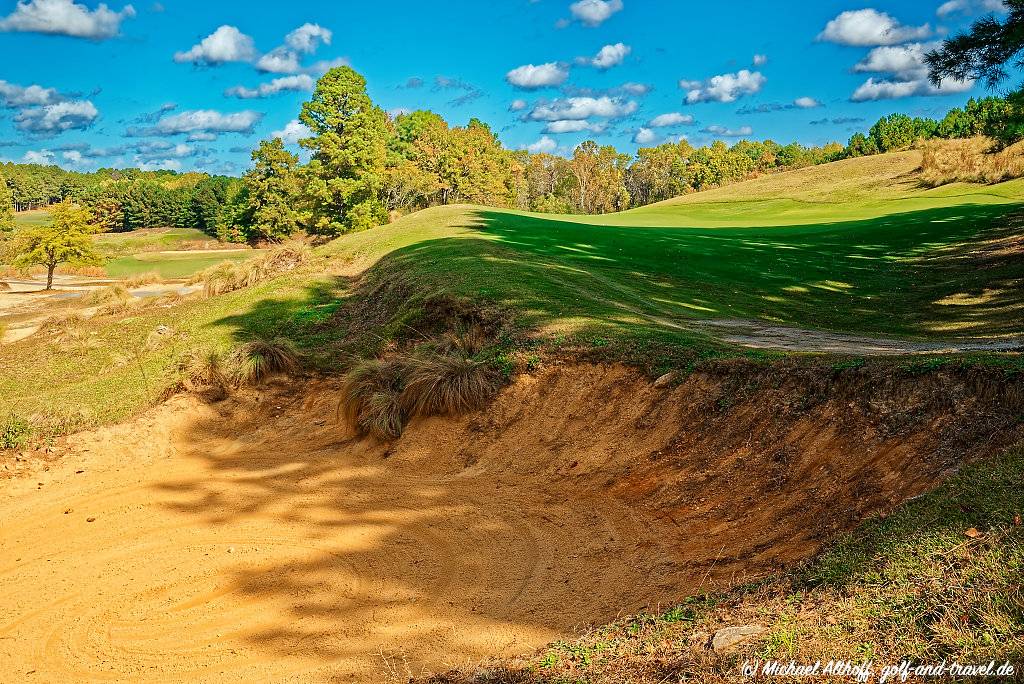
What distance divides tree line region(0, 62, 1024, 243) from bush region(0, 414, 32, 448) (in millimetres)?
21163

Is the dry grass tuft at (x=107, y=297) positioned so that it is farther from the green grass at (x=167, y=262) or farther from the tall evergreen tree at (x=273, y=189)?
the tall evergreen tree at (x=273, y=189)

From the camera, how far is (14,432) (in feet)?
35.8

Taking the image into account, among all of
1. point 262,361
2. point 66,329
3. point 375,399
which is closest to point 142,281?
point 66,329

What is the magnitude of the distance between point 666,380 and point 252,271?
18555 millimetres

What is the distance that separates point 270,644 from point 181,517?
10.7ft

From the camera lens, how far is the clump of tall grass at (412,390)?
1009 cm

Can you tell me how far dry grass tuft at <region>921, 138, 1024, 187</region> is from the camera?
138ft

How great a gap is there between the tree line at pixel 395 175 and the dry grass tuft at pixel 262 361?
17440 millimetres

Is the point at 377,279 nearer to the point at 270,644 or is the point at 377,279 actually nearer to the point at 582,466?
Result: the point at 582,466

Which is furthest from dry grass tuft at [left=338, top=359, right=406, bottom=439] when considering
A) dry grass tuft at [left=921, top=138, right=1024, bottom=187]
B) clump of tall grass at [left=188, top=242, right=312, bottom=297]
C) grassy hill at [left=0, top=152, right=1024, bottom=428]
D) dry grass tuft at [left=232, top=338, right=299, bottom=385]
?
dry grass tuft at [left=921, top=138, right=1024, bottom=187]

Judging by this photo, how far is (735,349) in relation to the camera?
9.60 meters

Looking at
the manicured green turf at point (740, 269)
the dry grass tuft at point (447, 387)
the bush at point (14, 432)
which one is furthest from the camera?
the manicured green turf at point (740, 269)

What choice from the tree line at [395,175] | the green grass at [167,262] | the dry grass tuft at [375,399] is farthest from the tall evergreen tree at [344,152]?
the dry grass tuft at [375,399]

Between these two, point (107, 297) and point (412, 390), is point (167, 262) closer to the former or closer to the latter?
point (107, 297)
